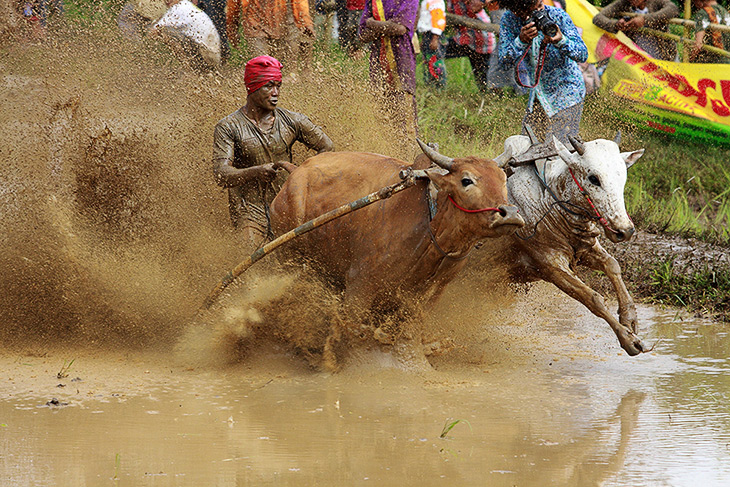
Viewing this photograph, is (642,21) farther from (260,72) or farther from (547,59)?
(260,72)

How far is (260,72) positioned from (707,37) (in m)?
5.67

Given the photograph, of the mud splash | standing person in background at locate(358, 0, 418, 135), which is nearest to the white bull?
the mud splash

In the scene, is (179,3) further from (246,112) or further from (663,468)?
(663,468)

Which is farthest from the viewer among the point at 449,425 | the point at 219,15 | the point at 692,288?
the point at 219,15

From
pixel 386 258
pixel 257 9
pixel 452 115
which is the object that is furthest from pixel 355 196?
pixel 452 115

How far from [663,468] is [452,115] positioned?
7630mm

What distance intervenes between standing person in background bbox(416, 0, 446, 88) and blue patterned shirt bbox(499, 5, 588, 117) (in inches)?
118

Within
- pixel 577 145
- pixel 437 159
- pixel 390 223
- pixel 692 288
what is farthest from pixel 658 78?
pixel 437 159

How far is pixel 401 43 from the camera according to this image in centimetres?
938

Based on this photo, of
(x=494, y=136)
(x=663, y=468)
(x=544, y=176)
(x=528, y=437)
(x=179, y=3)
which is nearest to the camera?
(x=663, y=468)

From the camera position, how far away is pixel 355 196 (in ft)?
19.4

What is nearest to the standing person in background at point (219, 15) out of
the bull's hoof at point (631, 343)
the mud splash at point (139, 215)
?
the mud splash at point (139, 215)

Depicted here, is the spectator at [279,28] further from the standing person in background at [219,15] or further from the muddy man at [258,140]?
the muddy man at [258,140]

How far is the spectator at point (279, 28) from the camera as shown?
941cm
